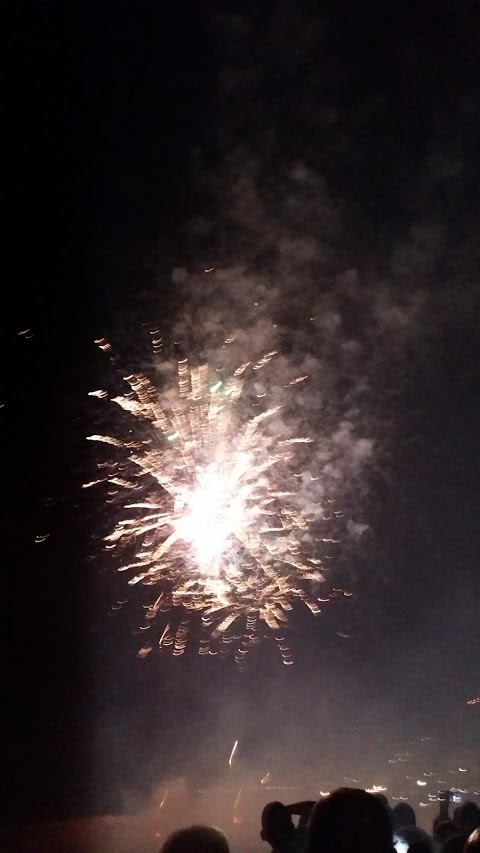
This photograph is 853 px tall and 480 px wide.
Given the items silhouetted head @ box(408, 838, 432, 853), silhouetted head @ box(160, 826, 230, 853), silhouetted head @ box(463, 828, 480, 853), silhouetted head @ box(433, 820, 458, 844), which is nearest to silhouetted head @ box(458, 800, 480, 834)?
silhouetted head @ box(433, 820, 458, 844)

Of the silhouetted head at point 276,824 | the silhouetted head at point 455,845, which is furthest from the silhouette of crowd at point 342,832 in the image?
the silhouetted head at point 276,824

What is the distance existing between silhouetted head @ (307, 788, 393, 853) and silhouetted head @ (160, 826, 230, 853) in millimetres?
453

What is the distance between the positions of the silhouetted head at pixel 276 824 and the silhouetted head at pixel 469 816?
1451 millimetres

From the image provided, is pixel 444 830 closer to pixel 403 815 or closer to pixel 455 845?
pixel 403 815

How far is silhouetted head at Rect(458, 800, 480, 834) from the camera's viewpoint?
4012 millimetres

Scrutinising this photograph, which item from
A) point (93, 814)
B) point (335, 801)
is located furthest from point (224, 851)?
point (93, 814)

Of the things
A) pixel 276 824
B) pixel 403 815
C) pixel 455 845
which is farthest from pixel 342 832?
pixel 403 815

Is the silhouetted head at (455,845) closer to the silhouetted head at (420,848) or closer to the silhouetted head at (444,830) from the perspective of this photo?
the silhouetted head at (420,848)

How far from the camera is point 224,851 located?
2.28 metres

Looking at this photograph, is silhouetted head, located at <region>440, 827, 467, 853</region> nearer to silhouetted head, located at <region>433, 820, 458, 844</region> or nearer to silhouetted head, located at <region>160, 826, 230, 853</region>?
silhouetted head, located at <region>433, 820, 458, 844</region>

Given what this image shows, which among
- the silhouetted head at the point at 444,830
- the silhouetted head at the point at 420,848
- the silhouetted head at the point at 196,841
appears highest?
the silhouetted head at the point at 196,841

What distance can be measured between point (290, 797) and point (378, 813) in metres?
56.2

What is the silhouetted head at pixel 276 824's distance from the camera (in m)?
3.25

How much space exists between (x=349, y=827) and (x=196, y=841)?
662 millimetres
